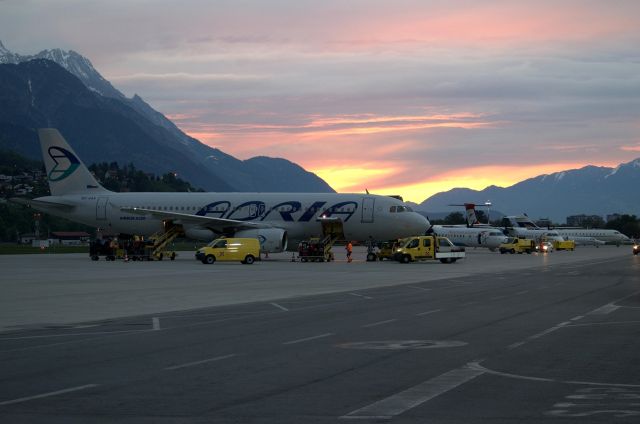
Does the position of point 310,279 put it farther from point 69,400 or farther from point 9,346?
point 69,400

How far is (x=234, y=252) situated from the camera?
62.2 m

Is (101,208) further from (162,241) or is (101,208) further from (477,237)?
(477,237)

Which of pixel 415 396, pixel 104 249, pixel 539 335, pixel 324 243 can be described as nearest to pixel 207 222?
pixel 324 243

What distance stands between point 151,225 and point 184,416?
63.6m

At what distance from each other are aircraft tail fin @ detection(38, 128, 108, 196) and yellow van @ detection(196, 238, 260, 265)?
59.8 feet

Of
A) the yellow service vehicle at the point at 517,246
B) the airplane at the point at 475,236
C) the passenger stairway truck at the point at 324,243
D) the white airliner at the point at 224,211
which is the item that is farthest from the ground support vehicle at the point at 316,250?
the yellow service vehicle at the point at 517,246

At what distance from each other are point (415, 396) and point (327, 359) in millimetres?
3906

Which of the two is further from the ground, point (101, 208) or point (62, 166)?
point (62, 166)

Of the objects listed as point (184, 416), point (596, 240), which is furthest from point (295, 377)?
point (596, 240)

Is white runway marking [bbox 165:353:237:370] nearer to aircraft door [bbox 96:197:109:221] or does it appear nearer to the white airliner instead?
the white airliner

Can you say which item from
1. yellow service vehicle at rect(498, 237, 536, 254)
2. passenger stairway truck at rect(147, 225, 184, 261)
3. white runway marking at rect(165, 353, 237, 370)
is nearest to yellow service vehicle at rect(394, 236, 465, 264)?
passenger stairway truck at rect(147, 225, 184, 261)

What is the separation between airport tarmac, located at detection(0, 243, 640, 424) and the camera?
11.1 m

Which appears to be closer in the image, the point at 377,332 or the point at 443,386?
the point at 443,386

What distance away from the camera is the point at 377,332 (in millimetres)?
20141
